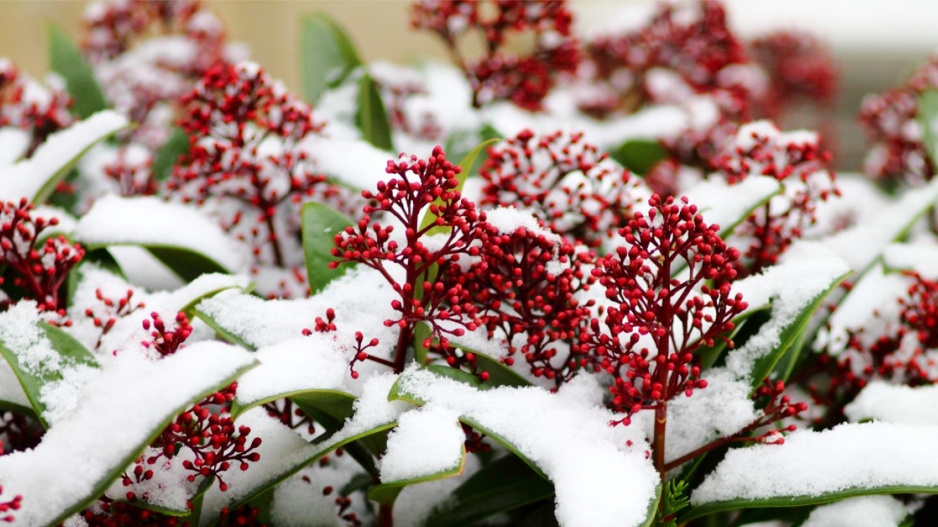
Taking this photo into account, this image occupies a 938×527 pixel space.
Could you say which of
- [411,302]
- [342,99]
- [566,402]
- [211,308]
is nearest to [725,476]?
[566,402]

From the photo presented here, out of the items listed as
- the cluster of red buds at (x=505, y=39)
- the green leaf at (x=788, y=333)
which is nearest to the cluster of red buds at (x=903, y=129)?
the cluster of red buds at (x=505, y=39)

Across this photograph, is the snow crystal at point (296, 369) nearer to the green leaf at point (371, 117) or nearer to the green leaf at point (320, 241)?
the green leaf at point (320, 241)

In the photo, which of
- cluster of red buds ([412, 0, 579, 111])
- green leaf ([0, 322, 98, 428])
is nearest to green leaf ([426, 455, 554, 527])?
green leaf ([0, 322, 98, 428])

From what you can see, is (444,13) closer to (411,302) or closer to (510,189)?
(510,189)

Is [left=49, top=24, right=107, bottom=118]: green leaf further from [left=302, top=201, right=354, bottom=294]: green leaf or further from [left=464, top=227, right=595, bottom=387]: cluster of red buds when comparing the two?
[left=464, top=227, right=595, bottom=387]: cluster of red buds

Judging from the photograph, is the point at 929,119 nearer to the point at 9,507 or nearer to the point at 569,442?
the point at 569,442
